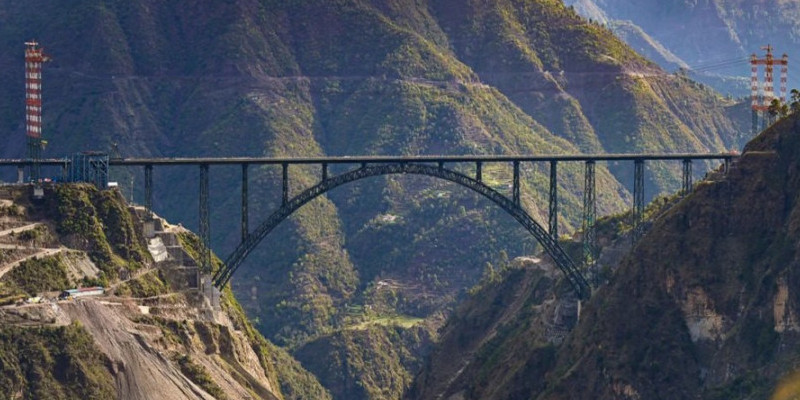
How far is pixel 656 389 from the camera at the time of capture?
19288 cm

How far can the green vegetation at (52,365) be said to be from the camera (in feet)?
614

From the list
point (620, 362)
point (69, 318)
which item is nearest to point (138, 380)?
point (69, 318)

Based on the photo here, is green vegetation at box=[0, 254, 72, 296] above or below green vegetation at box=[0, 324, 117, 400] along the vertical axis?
above

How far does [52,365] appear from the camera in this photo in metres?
190

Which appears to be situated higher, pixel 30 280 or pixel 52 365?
pixel 30 280

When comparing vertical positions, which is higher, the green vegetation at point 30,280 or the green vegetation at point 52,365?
the green vegetation at point 30,280

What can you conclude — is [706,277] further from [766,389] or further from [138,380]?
[138,380]

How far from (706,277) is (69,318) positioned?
187 feet

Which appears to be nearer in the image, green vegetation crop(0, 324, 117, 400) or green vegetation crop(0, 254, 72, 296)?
green vegetation crop(0, 324, 117, 400)

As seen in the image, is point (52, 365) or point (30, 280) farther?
point (30, 280)

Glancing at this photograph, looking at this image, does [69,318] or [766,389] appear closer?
[766,389]

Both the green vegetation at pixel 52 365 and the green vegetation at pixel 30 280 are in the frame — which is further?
the green vegetation at pixel 30 280

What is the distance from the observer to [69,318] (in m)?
195

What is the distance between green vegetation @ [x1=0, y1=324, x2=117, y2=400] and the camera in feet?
614
